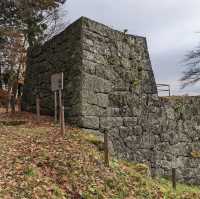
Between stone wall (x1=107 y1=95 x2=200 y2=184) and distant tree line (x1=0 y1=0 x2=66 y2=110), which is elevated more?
distant tree line (x1=0 y1=0 x2=66 y2=110)

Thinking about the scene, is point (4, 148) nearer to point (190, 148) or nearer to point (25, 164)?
point (25, 164)

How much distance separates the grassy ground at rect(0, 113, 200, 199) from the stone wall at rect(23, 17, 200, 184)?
111cm

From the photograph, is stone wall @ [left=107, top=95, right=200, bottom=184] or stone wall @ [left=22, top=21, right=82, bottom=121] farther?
stone wall @ [left=107, top=95, right=200, bottom=184]

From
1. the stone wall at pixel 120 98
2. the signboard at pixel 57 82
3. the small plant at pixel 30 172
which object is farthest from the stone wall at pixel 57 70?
the small plant at pixel 30 172

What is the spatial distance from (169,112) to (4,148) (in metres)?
5.90

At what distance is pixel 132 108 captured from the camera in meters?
12.5

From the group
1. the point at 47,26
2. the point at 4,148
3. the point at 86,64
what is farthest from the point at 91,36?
the point at 47,26

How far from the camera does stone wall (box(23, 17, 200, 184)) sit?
11750 mm

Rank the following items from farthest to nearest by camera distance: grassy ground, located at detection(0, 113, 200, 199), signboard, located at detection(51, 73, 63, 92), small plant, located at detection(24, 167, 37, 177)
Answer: signboard, located at detection(51, 73, 63, 92), small plant, located at detection(24, 167, 37, 177), grassy ground, located at detection(0, 113, 200, 199)

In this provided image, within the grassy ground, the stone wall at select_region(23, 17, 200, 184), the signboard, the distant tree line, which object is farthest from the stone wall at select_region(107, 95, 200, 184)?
the distant tree line

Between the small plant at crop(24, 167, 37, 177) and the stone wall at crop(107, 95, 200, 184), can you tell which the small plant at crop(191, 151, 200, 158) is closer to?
the stone wall at crop(107, 95, 200, 184)

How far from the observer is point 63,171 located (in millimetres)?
8312

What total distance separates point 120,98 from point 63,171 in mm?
4405

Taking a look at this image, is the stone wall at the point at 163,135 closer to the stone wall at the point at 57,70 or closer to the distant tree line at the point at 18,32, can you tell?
the stone wall at the point at 57,70
